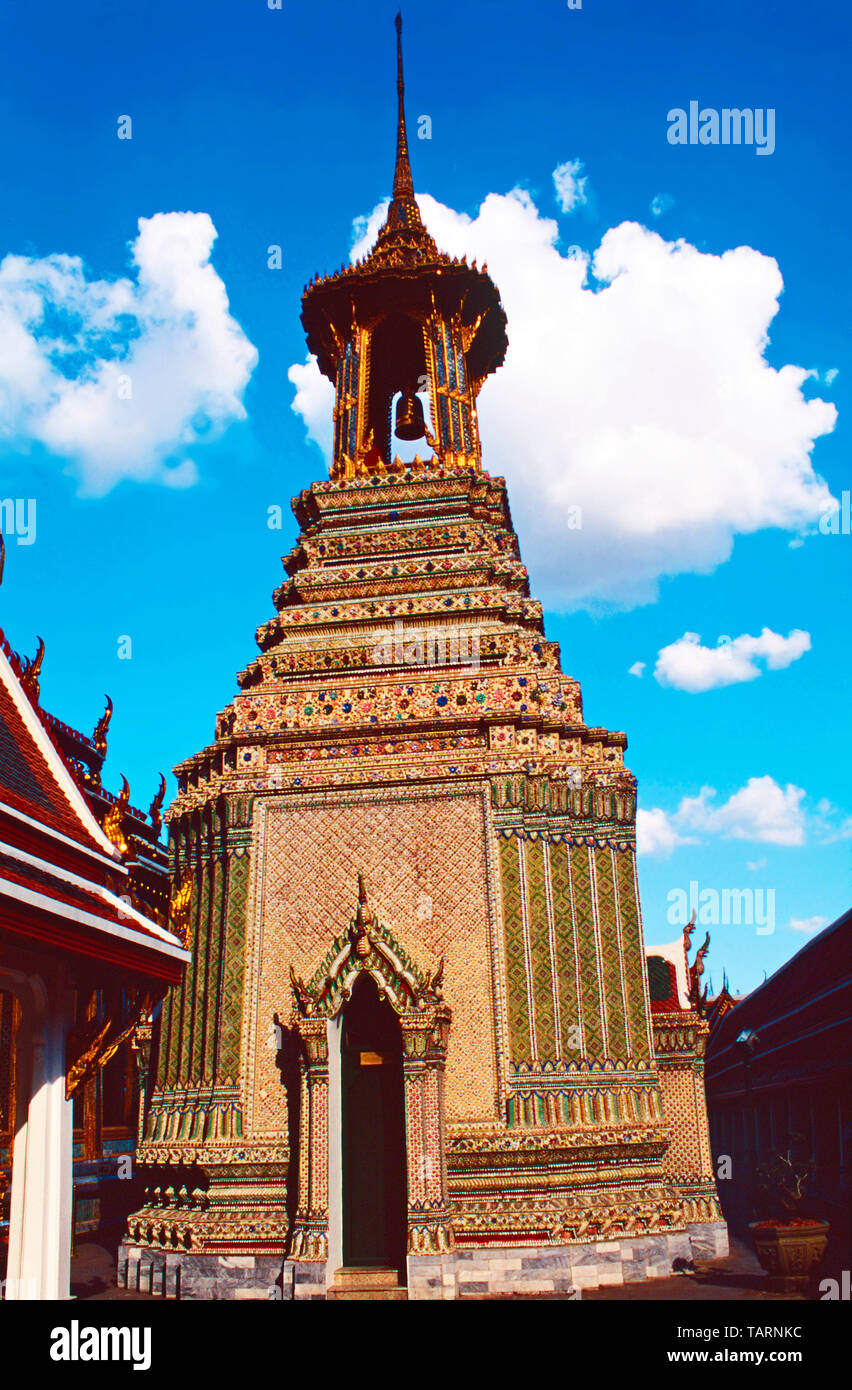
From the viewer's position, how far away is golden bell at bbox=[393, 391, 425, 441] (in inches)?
982

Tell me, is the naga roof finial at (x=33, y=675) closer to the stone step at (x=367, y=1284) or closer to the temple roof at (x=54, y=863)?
the temple roof at (x=54, y=863)

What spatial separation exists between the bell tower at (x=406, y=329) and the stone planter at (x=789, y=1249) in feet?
42.5

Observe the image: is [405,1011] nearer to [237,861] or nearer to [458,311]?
[237,861]

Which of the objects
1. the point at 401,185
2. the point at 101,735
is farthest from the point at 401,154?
the point at 101,735

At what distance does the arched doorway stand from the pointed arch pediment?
0.61 ft

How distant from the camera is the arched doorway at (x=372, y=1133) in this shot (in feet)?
44.9

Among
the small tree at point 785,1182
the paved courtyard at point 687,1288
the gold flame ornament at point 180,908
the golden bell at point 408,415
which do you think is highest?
the golden bell at point 408,415

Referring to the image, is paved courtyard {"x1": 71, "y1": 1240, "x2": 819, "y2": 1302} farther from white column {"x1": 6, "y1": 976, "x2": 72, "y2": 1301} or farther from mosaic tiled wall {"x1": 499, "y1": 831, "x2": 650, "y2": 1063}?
white column {"x1": 6, "y1": 976, "x2": 72, "y2": 1301}

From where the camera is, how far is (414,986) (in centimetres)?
1409

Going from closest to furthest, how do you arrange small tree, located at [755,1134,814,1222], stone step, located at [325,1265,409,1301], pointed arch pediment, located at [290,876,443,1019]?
stone step, located at [325,1265,409,1301], pointed arch pediment, located at [290,876,443,1019], small tree, located at [755,1134,814,1222]

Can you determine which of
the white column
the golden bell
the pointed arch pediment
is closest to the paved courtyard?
the pointed arch pediment

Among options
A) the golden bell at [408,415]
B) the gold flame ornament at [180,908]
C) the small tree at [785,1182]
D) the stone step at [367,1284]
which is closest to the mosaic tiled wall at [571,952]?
the small tree at [785,1182]
